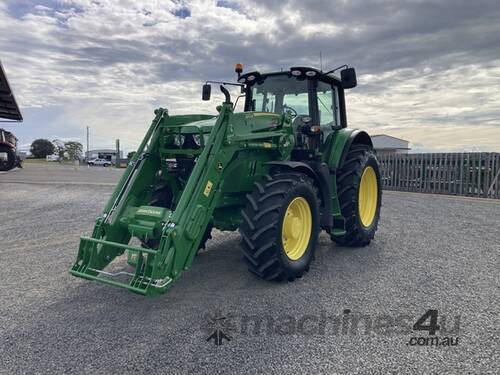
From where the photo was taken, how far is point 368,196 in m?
7.08

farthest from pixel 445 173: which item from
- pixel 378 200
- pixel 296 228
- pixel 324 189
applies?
pixel 296 228

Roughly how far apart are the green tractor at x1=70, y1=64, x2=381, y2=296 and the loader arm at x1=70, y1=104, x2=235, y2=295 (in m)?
0.01

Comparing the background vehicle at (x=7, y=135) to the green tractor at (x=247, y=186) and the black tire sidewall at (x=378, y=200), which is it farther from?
the black tire sidewall at (x=378, y=200)

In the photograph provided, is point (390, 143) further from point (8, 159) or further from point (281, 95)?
point (281, 95)

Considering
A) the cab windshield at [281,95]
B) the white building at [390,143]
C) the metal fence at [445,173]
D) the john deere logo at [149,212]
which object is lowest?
the john deere logo at [149,212]

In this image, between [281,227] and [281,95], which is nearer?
[281,227]

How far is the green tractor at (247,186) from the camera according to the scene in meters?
4.05

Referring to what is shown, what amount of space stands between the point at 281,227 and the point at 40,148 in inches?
3555

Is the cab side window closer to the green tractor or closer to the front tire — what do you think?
the green tractor

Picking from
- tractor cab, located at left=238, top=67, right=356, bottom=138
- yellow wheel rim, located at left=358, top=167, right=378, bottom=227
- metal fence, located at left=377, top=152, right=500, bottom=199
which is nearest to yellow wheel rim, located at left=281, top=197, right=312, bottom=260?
tractor cab, located at left=238, top=67, right=356, bottom=138

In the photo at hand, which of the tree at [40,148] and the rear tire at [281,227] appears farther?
the tree at [40,148]

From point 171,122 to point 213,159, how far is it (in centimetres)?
114

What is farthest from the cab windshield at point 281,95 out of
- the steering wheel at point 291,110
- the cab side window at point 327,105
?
the cab side window at point 327,105

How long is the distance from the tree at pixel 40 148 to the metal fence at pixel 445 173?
81160mm
